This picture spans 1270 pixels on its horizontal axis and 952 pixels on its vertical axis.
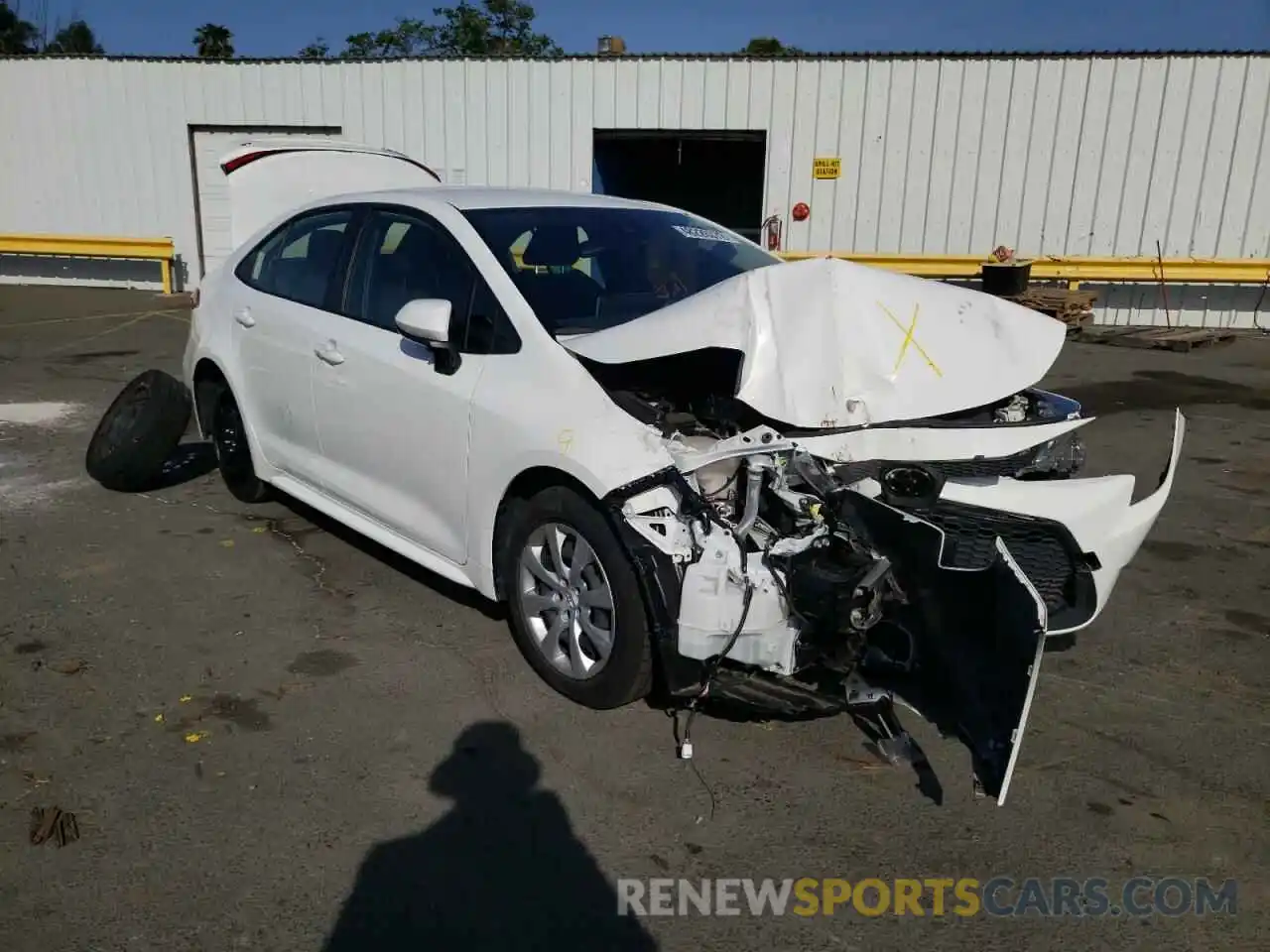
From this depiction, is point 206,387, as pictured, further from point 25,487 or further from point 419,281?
point 419,281

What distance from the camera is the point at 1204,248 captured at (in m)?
14.2

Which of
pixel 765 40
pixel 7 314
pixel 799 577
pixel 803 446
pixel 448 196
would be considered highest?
pixel 765 40

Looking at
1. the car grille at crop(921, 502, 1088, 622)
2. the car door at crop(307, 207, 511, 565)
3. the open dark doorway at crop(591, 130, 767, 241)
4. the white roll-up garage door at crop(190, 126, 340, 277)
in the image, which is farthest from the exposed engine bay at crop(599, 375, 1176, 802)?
the white roll-up garage door at crop(190, 126, 340, 277)

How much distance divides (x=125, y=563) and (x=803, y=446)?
3.50 m

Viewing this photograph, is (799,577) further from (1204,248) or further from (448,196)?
(1204,248)

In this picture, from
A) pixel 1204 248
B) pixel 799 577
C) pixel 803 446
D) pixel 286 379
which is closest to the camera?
pixel 799 577

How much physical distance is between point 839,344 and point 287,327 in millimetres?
2726

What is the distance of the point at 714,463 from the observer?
3.38 m

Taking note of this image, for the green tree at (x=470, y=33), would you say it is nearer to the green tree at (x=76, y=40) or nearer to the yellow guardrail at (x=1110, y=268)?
the green tree at (x=76, y=40)

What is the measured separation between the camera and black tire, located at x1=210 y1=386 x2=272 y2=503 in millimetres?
5738

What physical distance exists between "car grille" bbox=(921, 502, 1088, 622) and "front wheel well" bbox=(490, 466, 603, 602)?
1.11 meters

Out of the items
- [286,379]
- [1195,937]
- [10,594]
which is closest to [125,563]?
[10,594]

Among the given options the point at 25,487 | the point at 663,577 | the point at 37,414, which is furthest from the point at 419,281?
the point at 37,414

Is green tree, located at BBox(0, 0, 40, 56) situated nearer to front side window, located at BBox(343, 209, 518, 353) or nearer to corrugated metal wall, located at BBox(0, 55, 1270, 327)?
corrugated metal wall, located at BBox(0, 55, 1270, 327)
